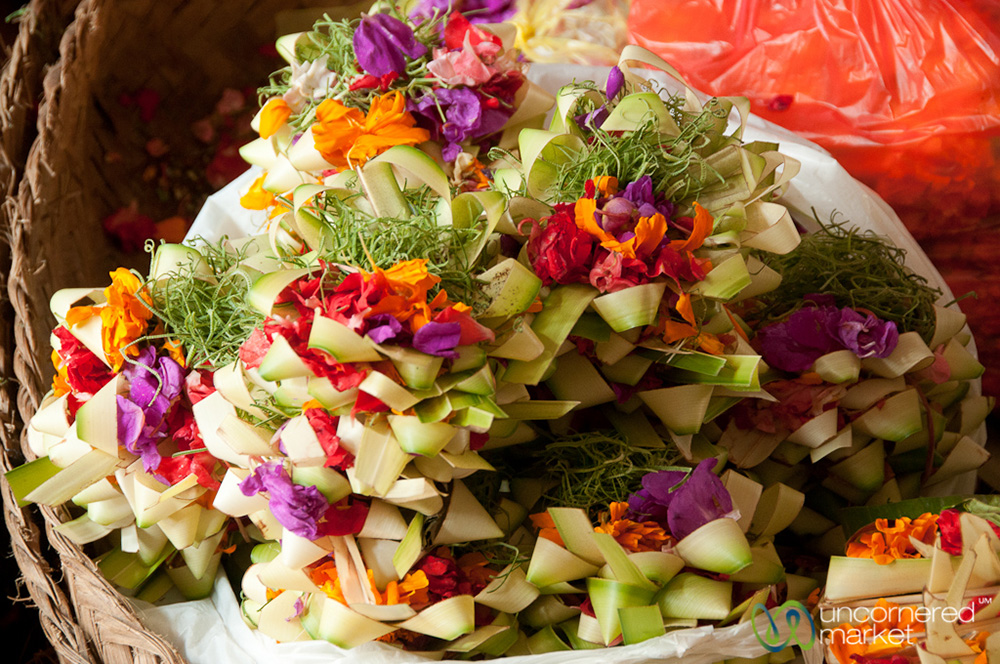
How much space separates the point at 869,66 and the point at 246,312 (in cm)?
76

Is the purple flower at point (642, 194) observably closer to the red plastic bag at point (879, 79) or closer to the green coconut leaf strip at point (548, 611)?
the green coconut leaf strip at point (548, 611)

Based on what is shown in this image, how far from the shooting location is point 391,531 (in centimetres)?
56

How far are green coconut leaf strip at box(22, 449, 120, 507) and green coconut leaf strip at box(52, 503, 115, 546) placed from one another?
60mm

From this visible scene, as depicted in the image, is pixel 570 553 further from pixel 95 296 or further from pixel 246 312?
pixel 95 296

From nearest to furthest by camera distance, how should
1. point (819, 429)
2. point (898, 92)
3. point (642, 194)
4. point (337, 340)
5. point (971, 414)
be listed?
point (337, 340)
point (642, 194)
point (819, 429)
point (971, 414)
point (898, 92)

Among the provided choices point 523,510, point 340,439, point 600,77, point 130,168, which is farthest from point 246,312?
point 130,168

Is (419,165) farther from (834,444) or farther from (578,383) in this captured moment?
(834,444)

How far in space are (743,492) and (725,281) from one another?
0.17 meters

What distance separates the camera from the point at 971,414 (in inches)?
31.9

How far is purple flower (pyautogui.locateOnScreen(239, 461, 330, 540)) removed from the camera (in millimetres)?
518

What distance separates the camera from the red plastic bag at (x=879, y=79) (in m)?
0.92

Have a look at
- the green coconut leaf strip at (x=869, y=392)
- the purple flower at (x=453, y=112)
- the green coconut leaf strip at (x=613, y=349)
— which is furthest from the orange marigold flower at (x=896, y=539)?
the purple flower at (x=453, y=112)

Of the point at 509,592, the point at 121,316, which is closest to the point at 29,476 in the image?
the point at 121,316

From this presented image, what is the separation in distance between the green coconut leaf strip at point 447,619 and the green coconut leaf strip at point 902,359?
39 cm
